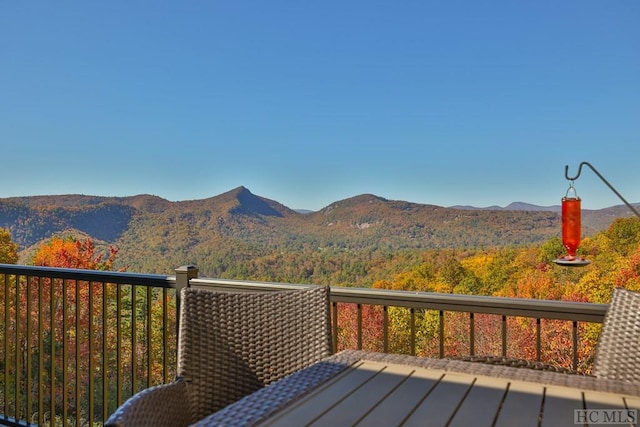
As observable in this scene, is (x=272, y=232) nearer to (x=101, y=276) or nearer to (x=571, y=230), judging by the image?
(x=101, y=276)

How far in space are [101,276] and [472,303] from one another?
6.48 feet

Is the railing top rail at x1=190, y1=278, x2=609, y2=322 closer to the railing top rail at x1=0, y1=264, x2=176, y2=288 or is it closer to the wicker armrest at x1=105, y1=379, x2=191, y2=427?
the railing top rail at x1=0, y1=264, x2=176, y2=288

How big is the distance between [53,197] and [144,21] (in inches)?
274

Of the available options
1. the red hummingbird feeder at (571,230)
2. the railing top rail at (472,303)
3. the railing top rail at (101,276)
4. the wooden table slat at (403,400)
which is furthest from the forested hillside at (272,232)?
the wooden table slat at (403,400)

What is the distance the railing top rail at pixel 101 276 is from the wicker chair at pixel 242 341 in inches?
37.2

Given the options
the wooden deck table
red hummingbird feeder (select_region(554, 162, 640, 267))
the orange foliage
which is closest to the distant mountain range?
the orange foliage

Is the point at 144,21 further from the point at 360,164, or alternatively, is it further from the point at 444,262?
the point at 444,262

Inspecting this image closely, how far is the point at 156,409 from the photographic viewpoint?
1.42 meters

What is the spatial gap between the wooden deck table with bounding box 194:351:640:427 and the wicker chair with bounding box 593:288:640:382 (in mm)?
305

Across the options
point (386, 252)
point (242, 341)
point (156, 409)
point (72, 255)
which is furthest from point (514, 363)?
point (72, 255)

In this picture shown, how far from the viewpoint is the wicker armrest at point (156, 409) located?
3.99 ft

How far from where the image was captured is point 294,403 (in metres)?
1.27

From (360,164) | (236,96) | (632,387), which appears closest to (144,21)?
(236,96)

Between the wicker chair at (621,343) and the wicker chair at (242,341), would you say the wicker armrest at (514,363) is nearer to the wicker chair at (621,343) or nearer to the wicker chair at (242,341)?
the wicker chair at (621,343)
